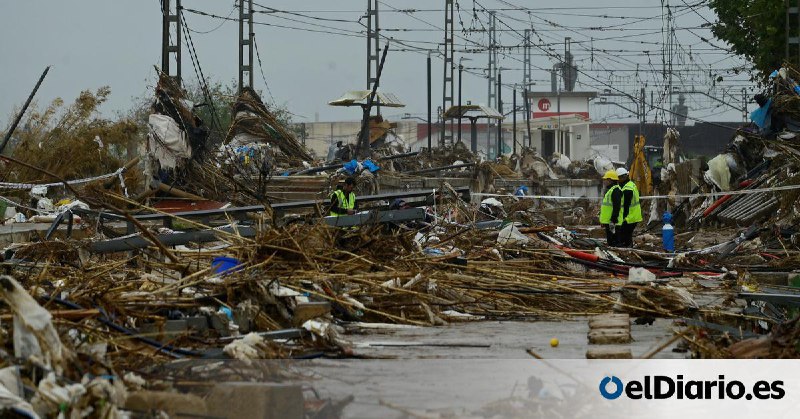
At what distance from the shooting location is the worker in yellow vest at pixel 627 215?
19469 millimetres

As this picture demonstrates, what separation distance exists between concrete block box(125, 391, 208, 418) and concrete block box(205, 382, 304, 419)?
8 centimetres

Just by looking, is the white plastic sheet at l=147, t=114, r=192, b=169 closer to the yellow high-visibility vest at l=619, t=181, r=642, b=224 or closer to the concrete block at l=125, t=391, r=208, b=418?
the yellow high-visibility vest at l=619, t=181, r=642, b=224

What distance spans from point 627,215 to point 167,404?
14184mm

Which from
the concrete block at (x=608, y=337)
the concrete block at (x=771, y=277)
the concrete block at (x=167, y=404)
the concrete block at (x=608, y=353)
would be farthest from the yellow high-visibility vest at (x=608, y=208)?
the concrete block at (x=167, y=404)

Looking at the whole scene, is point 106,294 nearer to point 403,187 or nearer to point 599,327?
point 599,327

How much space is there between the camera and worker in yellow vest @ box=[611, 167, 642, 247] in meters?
19.5

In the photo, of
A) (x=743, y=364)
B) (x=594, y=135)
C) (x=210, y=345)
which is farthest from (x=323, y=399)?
(x=594, y=135)

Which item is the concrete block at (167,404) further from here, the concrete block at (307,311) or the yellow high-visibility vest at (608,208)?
the yellow high-visibility vest at (608,208)

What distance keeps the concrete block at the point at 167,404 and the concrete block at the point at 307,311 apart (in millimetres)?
2890

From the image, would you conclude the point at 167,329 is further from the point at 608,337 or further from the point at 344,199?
the point at 344,199

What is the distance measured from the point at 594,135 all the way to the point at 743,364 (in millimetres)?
116299

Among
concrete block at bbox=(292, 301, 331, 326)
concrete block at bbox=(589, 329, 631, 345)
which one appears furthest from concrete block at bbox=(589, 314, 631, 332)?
concrete block at bbox=(292, 301, 331, 326)

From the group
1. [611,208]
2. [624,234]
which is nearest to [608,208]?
[611,208]

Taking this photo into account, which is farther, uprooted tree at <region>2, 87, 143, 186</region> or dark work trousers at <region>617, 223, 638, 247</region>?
uprooted tree at <region>2, 87, 143, 186</region>
